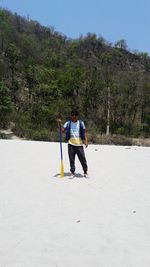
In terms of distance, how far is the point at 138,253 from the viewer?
3951 millimetres

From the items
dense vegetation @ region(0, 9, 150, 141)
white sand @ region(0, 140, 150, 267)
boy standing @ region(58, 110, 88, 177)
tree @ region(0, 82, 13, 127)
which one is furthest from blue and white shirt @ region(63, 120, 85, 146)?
tree @ region(0, 82, 13, 127)

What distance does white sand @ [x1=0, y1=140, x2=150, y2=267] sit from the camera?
3.86 meters

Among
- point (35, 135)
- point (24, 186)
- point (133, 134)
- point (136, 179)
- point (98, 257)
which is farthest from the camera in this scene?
point (133, 134)

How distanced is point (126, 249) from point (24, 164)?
6.51 metres

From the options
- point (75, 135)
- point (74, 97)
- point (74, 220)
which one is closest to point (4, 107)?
point (74, 97)

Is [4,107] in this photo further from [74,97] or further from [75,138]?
[75,138]

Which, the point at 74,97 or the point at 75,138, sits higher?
the point at 74,97

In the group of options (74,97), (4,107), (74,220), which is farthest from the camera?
(74,97)

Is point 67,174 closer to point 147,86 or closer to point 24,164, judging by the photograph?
point 24,164

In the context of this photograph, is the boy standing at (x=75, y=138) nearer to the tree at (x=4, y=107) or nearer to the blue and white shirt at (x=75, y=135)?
the blue and white shirt at (x=75, y=135)

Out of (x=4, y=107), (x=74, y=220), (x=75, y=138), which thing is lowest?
(x=74, y=220)

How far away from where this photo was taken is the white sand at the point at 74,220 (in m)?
3.86

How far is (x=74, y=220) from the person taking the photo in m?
5.02

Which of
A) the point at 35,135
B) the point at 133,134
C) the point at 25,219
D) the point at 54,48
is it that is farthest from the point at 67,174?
the point at 54,48
